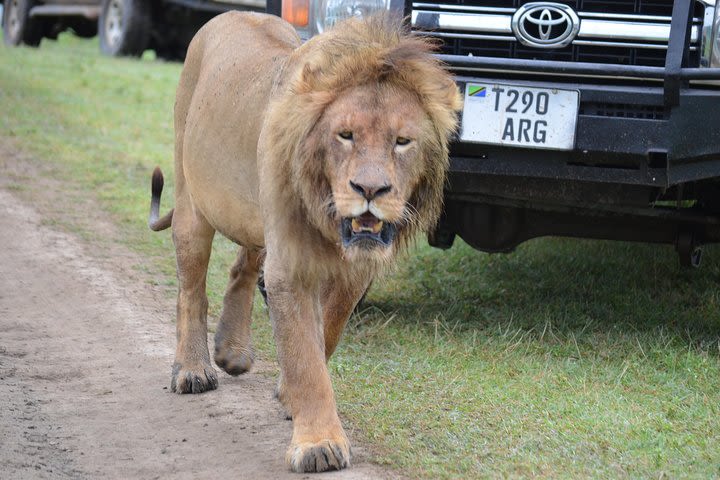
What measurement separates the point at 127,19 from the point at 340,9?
1037cm

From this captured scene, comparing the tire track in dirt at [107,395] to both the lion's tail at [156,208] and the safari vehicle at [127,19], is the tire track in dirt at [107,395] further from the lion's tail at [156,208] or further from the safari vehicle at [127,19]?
the safari vehicle at [127,19]

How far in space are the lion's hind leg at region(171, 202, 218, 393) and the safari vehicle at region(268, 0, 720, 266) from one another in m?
1.03

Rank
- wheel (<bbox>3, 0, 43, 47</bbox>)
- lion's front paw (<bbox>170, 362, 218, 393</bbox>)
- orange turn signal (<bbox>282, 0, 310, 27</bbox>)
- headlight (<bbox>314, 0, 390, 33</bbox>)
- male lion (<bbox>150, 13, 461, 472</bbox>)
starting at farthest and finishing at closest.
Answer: wheel (<bbox>3, 0, 43, 47</bbox>) < orange turn signal (<bbox>282, 0, 310, 27</bbox>) < headlight (<bbox>314, 0, 390, 33</bbox>) < lion's front paw (<bbox>170, 362, 218, 393</bbox>) < male lion (<bbox>150, 13, 461, 472</bbox>)

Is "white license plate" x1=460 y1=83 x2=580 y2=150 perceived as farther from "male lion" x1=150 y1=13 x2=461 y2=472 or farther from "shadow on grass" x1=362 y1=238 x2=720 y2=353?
"shadow on grass" x1=362 y1=238 x2=720 y2=353

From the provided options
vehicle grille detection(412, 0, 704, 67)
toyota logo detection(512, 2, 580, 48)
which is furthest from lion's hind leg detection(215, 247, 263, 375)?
toyota logo detection(512, 2, 580, 48)

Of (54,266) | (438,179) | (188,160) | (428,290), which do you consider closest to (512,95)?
(438,179)

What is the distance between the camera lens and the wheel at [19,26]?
16.7 meters

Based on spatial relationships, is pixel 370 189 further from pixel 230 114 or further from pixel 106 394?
pixel 106 394

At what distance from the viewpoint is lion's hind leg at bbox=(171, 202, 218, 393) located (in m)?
4.65

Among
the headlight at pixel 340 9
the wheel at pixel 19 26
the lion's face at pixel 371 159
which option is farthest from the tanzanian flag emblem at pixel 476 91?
the wheel at pixel 19 26

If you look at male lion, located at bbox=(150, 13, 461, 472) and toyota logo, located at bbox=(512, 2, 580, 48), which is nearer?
male lion, located at bbox=(150, 13, 461, 472)

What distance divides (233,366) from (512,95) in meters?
1.50

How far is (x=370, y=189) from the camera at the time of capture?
348 cm

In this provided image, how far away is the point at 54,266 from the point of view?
20.6ft
